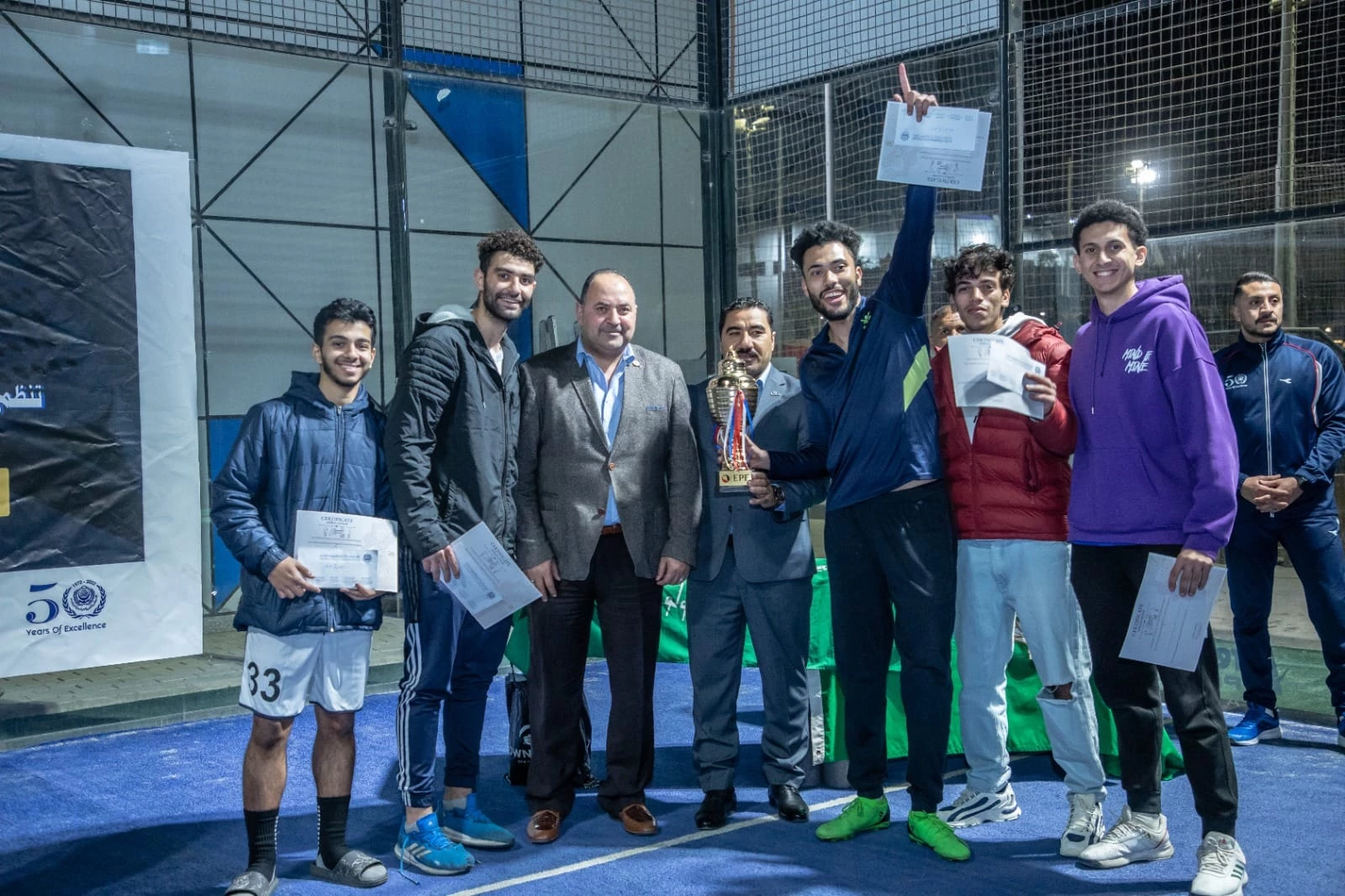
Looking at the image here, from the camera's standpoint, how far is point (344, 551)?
127 inches

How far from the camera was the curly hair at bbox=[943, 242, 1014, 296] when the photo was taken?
3625mm


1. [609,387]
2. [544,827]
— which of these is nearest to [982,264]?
[609,387]

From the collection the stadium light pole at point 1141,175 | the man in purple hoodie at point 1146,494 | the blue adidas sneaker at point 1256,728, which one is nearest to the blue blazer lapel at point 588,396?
the man in purple hoodie at point 1146,494

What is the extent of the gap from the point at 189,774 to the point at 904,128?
3.63 meters

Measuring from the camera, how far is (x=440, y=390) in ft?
11.6

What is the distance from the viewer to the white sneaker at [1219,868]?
308 centimetres

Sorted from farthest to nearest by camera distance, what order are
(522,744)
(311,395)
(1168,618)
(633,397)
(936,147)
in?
(522,744) < (633,397) < (311,395) < (936,147) < (1168,618)

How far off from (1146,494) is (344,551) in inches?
84.7

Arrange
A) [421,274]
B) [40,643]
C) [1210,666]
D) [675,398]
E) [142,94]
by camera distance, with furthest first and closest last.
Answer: [421,274]
[142,94]
[40,643]
[675,398]
[1210,666]

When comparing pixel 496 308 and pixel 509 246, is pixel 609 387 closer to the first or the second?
pixel 496 308

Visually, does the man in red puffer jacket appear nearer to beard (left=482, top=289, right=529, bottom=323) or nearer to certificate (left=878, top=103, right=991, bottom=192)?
certificate (left=878, top=103, right=991, bottom=192)

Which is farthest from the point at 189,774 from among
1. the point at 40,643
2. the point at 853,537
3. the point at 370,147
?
the point at 370,147

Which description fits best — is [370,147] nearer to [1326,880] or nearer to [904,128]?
[904,128]

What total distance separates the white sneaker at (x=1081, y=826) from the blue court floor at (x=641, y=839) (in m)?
0.05
